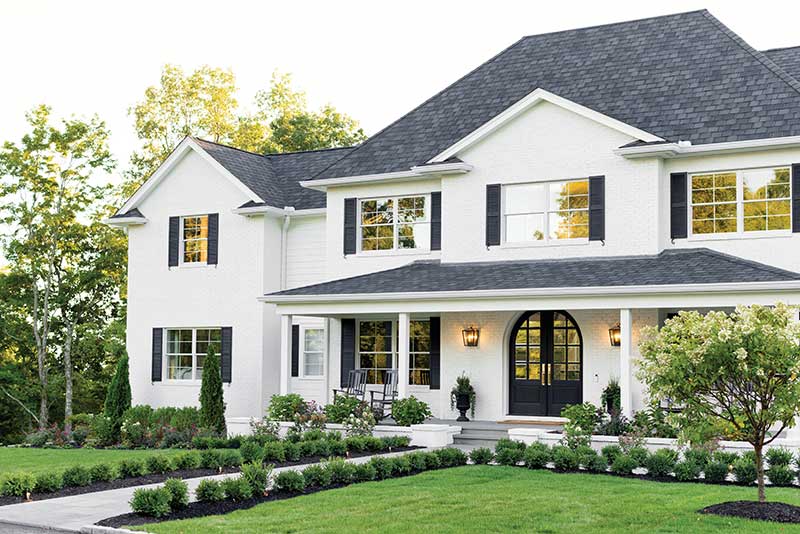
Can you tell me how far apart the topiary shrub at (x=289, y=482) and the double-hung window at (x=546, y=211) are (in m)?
9.73

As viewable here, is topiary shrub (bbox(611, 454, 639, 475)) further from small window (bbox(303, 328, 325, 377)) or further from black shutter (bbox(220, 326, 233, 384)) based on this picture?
black shutter (bbox(220, 326, 233, 384))

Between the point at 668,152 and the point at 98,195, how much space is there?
21.8 m

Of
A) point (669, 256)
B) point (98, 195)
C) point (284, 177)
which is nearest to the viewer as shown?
point (669, 256)

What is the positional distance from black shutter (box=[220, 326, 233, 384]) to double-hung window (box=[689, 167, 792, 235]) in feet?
37.8

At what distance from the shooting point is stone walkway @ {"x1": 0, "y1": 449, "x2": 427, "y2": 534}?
35.8 feet

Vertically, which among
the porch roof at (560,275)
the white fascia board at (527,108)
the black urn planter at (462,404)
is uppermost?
the white fascia board at (527,108)

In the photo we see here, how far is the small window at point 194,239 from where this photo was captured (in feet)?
86.5

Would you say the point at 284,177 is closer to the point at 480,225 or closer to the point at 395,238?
the point at 395,238

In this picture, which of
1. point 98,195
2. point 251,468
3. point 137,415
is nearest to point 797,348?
point 251,468

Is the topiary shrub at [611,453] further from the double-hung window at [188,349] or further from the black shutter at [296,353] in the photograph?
the double-hung window at [188,349]

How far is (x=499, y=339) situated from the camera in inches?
848

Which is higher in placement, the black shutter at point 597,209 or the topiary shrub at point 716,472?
the black shutter at point 597,209

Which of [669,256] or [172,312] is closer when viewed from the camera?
[669,256]

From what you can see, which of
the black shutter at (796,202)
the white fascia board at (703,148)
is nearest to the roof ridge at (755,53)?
the white fascia board at (703,148)
